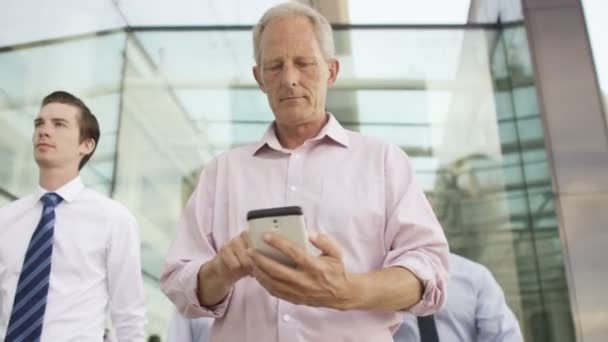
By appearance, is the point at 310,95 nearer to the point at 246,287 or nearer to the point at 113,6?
the point at 246,287

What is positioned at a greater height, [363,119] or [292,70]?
[363,119]

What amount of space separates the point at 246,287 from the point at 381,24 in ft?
17.9

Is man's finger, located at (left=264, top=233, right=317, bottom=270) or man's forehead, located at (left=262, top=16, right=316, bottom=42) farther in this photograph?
man's forehead, located at (left=262, top=16, right=316, bottom=42)

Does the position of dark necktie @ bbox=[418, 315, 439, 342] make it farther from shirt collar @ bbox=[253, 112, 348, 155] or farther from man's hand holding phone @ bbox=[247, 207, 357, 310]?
man's hand holding phone @ bbox=[247, 207, 357, 310]

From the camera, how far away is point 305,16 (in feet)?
4.77

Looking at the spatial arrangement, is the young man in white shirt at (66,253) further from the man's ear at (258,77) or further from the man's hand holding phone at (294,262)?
the man's hand holding phone at (294,262)

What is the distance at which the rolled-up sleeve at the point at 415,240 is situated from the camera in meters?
1.23

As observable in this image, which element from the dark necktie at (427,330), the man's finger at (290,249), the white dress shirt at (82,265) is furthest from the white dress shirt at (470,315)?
the man's finger at (290,249)

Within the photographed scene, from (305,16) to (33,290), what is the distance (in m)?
1.38

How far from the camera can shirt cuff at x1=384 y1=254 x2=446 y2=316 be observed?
1213 mm

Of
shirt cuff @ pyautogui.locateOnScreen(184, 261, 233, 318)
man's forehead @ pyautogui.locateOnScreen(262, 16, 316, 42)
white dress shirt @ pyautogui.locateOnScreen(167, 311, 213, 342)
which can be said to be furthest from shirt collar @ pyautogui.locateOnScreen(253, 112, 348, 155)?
white dress shirt @ pyautogui.locateOnScreen(167, 311, 213, 342)

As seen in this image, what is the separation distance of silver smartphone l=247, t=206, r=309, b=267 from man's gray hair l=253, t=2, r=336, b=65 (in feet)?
1.67

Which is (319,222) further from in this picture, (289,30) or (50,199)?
(50,199)

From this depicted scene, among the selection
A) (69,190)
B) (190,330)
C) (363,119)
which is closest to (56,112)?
(69,190)
